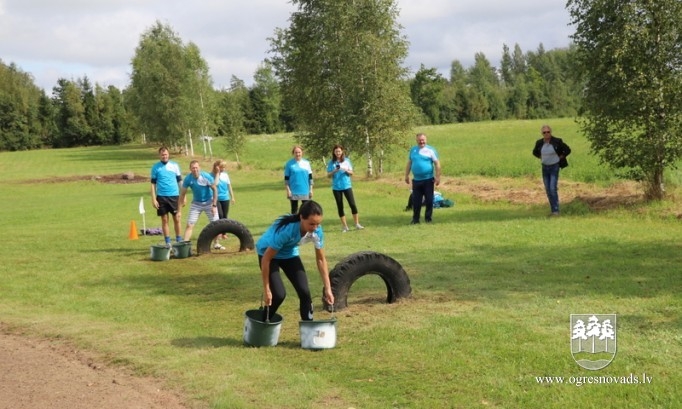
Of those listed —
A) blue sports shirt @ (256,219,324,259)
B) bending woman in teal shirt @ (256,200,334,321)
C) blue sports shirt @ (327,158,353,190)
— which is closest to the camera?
bending woman in teal shirt @ (256,200,334,321)

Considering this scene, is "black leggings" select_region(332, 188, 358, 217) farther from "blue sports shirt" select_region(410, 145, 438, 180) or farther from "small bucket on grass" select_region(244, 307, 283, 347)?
"small bucket on grass" select_region(244, 307, 283, 347)

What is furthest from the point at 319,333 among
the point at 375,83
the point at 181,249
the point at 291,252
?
the point at 375,83

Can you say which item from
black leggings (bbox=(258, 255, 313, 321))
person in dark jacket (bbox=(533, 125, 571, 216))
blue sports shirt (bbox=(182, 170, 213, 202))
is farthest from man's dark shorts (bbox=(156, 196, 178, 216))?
person in dark jacket (bbox=(533, 125, 571, 216))

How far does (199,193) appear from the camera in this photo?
48.4 ft

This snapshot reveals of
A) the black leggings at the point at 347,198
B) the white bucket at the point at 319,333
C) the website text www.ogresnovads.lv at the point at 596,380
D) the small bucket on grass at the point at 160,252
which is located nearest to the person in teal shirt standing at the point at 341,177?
the black leggings at the point at 347,198

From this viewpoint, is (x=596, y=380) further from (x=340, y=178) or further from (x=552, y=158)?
(x=552, y=158)

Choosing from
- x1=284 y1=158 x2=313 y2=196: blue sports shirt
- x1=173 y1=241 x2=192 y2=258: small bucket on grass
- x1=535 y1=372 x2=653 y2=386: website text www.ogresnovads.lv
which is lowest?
x1=535 y1=372 x2=653 y2=386: website text www.ogresnovads.lv

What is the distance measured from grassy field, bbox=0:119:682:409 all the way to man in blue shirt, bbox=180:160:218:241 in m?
1.15

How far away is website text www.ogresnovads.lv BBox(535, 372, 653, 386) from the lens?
577 cm

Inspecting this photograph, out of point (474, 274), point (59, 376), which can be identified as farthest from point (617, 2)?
point (59, 376)

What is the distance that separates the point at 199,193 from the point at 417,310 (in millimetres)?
7484

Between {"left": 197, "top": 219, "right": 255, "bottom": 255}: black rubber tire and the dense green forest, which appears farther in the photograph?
the dense green forest

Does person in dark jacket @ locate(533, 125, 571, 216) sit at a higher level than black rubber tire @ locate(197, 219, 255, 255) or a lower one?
higher

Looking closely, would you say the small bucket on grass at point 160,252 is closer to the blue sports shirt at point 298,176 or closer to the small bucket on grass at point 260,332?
the blue sports shirt at point 298,176
